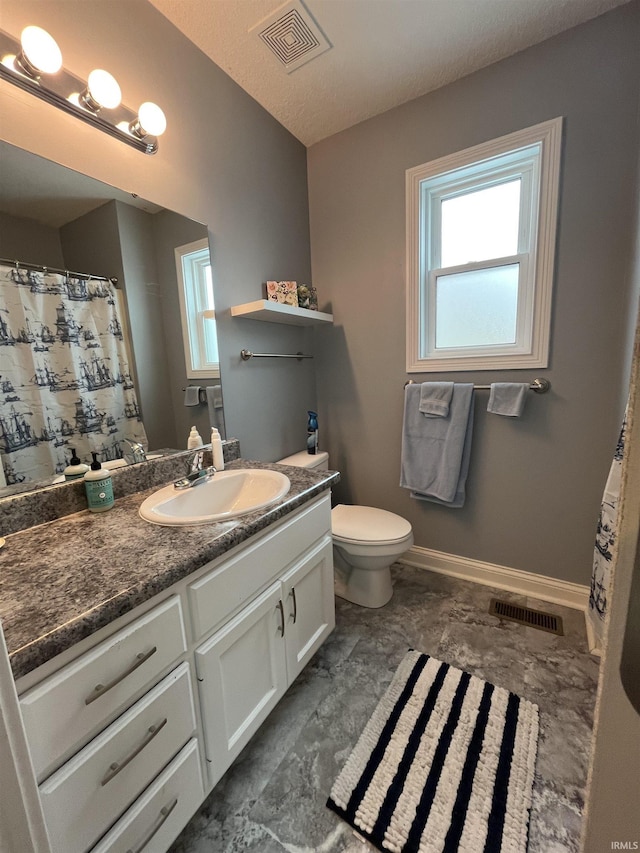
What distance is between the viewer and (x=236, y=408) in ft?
5.56

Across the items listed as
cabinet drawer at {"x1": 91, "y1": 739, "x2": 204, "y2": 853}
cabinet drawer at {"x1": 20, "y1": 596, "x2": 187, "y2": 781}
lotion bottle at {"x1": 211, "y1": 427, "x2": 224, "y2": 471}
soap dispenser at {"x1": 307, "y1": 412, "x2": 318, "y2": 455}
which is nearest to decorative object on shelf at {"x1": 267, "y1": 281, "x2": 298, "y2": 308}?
soap dispenser at {"x1": 307, "y1": 412, "x2": 318, "y2": 455}

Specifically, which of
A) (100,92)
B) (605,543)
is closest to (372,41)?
(100,92)

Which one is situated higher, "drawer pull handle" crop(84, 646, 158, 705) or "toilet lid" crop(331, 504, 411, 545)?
"drawer pull handle" crop(84, 646, 158, 705)

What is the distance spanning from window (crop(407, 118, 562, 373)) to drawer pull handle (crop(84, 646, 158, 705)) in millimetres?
1731

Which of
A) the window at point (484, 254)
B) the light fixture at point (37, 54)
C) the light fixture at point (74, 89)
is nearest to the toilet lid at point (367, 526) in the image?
the window at point (484, 254)

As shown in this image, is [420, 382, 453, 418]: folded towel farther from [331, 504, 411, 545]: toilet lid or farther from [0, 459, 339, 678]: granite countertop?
[0, 459, 339, 678]: granite countertop

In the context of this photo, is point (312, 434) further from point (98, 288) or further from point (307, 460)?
point (98, 288)

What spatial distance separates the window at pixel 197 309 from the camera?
4.68 feet

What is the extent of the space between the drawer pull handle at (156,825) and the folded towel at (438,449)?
156cm

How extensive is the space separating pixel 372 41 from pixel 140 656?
2.29m

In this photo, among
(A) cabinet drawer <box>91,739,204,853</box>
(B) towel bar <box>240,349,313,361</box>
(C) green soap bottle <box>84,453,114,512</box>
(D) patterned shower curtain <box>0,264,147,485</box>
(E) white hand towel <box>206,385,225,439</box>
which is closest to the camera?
(A) cabinet drawer <box>91,739,204,853</box>

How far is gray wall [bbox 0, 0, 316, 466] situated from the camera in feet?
3.44

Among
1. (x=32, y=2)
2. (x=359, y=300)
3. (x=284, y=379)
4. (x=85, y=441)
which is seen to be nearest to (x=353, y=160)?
(x=359, y=300)

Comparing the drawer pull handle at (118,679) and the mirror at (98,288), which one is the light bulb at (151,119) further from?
the drawer pull handle at (118,679)
